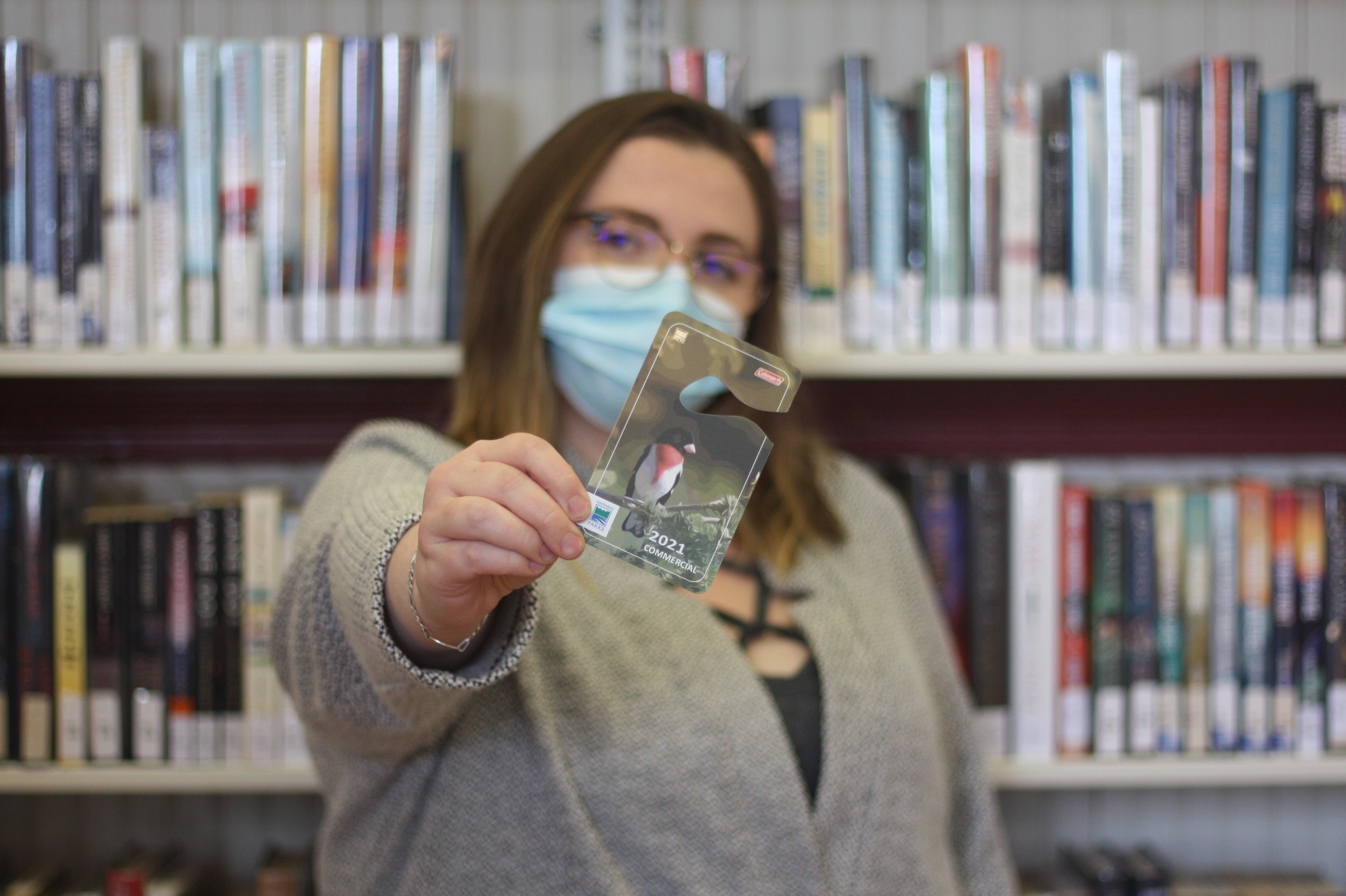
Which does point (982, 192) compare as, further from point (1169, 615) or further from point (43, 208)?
point (43, 208)

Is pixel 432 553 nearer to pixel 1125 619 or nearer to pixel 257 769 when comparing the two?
pixel 257 769

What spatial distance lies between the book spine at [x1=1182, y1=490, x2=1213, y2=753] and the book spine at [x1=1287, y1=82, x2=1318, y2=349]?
0.21m

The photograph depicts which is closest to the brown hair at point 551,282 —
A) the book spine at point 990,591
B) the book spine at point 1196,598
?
the book spine at point 990,591

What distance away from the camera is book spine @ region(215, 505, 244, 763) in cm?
106

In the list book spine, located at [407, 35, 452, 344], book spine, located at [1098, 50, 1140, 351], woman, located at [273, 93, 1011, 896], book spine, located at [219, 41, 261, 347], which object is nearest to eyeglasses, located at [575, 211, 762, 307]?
woman, located at [273, 93, 1011, 896]

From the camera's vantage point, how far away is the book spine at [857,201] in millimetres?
1079

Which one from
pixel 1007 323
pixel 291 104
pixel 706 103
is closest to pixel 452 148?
pixel 291 104

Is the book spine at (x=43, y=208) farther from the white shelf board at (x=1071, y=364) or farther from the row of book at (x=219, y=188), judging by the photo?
the white shelf board at (x=1071, y=364)

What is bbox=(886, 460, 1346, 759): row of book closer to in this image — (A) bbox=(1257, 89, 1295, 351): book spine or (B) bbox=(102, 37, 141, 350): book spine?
(A) bbox=(1257, 89, 1295, 351): book spine

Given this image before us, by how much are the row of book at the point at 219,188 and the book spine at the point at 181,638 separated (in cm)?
21

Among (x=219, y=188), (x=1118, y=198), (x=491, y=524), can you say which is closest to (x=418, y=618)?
(x=491, y=524)

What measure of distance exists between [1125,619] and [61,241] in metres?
1.20

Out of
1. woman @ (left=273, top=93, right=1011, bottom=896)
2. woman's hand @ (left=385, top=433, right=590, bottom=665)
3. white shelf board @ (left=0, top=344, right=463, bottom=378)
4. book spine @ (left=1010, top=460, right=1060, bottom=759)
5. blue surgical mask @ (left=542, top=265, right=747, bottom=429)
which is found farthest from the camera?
book spine @ (left=1010, top=460, right=1060, bottom=759)

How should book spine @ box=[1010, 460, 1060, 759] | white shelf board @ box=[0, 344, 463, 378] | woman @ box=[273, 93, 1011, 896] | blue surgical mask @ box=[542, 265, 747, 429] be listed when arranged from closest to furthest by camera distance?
woman @ box=[273, 93, 1011, 896] → blue surgical mask @ box=[542, 265, 747, 429] → white shelf board @ box=[0, 344, 463, 378] → book spine @ box=[1010, 460, 1060, 759]
